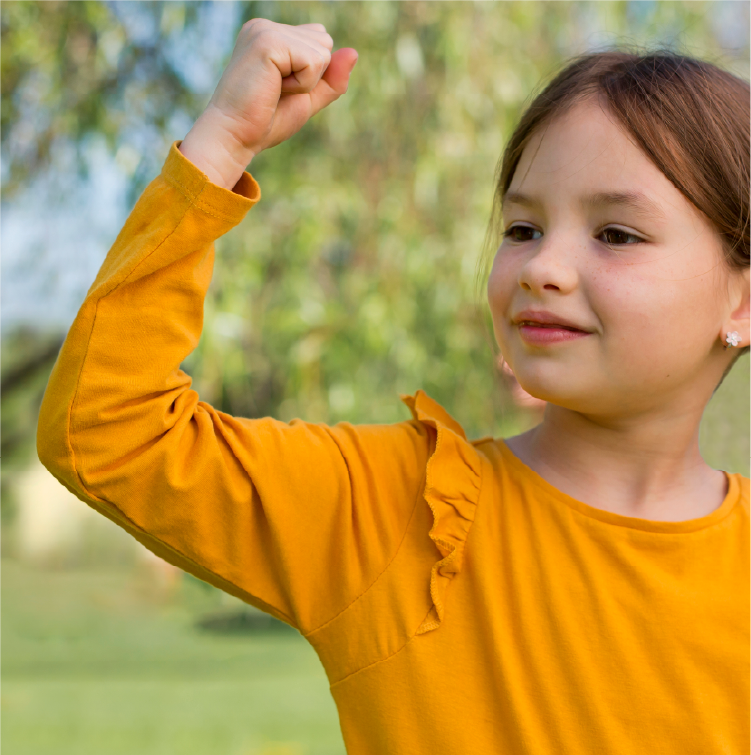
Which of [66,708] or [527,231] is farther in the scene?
[66,708]

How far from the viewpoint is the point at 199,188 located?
71 cm

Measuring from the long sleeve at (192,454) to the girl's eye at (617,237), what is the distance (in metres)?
0.28

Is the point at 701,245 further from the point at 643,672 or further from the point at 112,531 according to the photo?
the point at 112,531

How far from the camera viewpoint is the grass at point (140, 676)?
256cm

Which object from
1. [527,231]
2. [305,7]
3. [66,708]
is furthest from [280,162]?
[66,708]

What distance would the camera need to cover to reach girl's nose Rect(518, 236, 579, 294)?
78 centimetres

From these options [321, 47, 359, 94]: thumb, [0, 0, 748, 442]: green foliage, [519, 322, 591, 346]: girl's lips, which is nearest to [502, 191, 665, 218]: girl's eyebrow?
[519, 322, 591, 346]: girl's lips

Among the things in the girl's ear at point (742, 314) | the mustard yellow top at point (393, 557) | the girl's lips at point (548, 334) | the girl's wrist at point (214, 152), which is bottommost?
the mustard yellow top at point (393, 557)

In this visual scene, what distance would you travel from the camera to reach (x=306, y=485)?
2.56 feet

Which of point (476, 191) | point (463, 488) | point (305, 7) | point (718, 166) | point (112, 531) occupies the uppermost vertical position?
point (305, 7)

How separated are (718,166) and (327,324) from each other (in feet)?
4.96

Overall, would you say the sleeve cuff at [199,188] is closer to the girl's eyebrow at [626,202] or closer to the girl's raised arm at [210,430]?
the girl's raised arm at [210,430]

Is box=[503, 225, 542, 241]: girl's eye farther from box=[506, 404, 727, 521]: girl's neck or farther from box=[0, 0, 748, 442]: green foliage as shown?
box=[0, 0, 748, 442]: green foliage

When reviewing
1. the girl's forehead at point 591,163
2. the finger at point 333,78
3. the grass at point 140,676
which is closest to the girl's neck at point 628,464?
the girl's forehead at point 591,163
